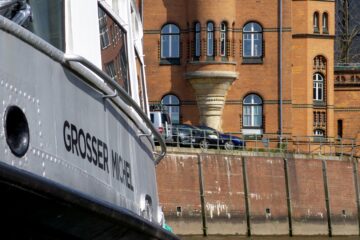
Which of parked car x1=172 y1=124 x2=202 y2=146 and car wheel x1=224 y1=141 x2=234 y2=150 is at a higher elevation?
parked car x1=172 y1=124 x2=202 y2=146

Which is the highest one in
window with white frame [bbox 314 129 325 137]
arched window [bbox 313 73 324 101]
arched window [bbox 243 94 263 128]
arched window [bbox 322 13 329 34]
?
arched window [bbox 322 13 329 34]

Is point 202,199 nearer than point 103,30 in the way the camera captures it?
No

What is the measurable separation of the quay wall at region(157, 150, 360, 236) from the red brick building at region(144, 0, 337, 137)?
6144 millimetres

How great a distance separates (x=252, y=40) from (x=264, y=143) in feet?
14.8

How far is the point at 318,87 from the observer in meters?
51.5

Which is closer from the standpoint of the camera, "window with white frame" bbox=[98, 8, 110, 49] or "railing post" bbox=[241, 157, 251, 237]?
"window with white frame" bbox=[98, 8, 110, 49]

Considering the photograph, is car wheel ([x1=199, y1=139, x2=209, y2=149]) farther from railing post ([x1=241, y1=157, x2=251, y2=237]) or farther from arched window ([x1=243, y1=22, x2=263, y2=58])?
arched window ([x1=243, y1=22, x2=263, y2=58])

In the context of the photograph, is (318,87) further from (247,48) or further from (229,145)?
(229,145)

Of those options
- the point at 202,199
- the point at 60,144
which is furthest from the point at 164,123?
the point at 60,144

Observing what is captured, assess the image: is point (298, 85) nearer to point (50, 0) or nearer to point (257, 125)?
point (257, 125)

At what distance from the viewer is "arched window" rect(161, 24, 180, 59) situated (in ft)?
161

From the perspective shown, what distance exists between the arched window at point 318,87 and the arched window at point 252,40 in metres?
3.75

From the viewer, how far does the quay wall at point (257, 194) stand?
3941cm

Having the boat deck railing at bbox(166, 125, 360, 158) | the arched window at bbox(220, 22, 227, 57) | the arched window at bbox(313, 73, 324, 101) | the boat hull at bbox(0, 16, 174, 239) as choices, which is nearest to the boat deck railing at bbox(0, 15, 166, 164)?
the boat hull at bbox(0, 16, 174, 239)
